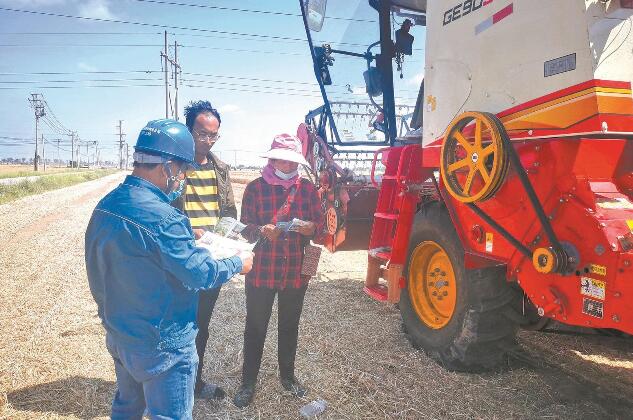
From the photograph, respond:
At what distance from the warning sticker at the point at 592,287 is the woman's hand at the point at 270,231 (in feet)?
6.25

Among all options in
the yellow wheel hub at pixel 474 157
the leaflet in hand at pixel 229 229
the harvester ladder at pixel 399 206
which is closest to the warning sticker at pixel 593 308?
the yellow wheel hub at pixel 474 157

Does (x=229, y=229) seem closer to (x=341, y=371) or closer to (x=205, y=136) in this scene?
(x=205, y=136)

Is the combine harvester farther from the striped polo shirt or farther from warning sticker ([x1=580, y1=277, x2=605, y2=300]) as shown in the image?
the striped polo shirt

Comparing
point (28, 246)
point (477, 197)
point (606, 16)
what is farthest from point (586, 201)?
point (28, 246)

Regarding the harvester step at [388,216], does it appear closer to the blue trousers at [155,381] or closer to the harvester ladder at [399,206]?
the harvester ladder at [399,206]

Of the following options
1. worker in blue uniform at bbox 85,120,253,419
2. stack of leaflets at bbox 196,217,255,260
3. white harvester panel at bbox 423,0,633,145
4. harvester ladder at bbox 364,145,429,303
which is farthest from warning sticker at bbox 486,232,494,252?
worker in blue uniform at bbox 85,120,253,419

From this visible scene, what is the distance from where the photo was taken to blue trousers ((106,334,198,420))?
1.74 m

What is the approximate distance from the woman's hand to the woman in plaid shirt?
22 mm

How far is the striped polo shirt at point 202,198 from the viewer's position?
3.00 m

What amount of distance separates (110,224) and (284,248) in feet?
5.05

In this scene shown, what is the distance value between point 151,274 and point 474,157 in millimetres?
2089

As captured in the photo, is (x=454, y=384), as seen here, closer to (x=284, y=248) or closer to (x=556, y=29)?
(x=284, y=248)

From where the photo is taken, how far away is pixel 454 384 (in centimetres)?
324

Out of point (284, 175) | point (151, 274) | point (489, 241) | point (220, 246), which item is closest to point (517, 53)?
point (489, 241)
